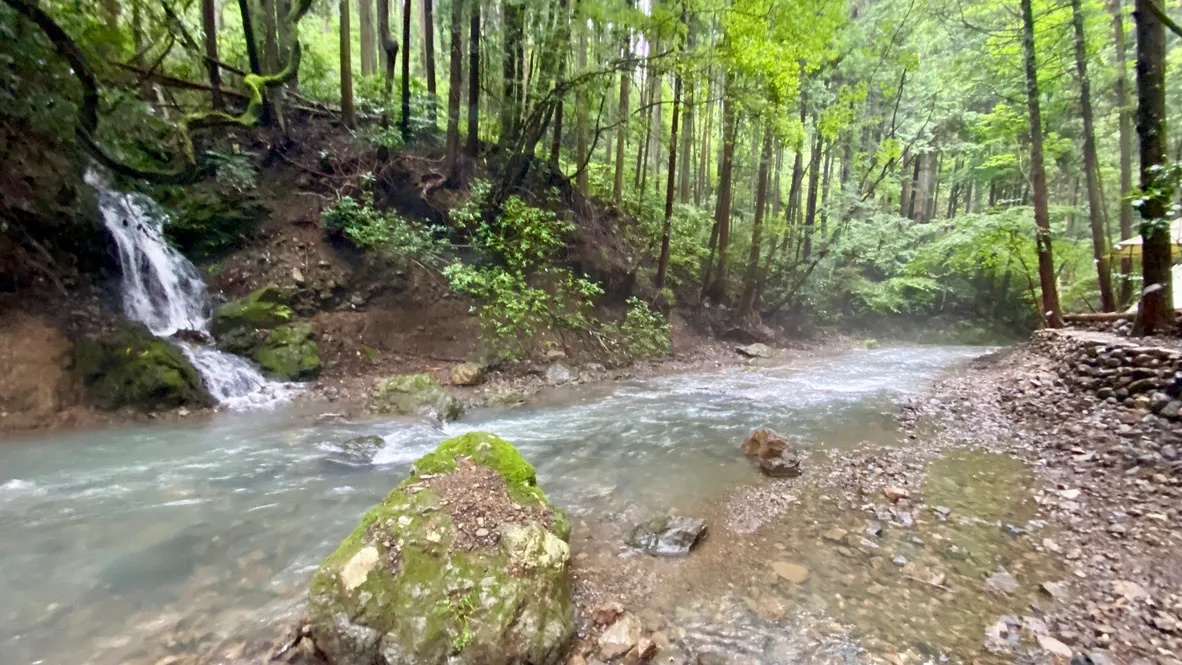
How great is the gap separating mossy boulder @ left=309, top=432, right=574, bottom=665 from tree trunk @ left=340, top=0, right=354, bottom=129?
12951 millimetres

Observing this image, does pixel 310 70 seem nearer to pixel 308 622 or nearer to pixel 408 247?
pixel 408 247

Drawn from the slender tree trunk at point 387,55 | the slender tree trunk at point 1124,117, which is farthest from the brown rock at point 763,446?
the slender tree trunk at point 387,55

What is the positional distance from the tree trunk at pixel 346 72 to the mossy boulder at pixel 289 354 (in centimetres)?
637

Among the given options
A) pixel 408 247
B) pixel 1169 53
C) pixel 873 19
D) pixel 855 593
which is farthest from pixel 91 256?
pixel 1169 53

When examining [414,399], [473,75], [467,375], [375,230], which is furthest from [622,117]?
[414,399]

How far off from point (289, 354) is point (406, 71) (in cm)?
749

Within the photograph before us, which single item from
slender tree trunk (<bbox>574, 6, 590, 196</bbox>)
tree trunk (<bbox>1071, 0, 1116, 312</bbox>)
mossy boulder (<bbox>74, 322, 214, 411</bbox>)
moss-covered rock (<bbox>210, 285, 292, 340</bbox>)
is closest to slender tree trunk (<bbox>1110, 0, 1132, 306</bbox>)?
tree trunk (<bbox>1071, 0, 1116, 312</bbox>)

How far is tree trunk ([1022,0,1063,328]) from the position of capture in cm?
1169

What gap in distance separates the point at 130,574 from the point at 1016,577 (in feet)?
22.4

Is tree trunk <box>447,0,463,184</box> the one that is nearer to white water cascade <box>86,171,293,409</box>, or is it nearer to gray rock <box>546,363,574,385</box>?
gray rock <box>546,363,574,385</box>

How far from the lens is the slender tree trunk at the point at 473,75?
1286cm

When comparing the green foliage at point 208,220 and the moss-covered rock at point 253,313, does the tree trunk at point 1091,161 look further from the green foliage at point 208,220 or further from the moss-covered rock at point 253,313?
the green foliage at point 208,220

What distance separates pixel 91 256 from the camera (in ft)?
30.8

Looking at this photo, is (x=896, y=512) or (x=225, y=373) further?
(x=225, y=373)
